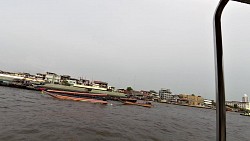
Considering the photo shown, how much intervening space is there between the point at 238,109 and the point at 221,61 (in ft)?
205

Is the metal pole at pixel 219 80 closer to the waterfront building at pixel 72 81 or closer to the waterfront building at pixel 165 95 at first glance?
the waterfront building at pixel 72 81

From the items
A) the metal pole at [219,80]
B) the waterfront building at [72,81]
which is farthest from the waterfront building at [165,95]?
the metal pole at [219,80]

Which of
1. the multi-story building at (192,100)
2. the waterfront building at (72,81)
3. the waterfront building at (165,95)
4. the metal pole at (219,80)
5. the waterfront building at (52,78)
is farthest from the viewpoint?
the waterfront building at (165,95)

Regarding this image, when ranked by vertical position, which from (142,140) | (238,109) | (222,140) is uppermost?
(222,140)

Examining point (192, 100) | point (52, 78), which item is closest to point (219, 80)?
point (52, 78)

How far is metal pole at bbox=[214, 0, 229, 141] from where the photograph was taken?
611 millimetres

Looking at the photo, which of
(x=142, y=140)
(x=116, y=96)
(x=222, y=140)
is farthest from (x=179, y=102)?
(x=222, y=140)

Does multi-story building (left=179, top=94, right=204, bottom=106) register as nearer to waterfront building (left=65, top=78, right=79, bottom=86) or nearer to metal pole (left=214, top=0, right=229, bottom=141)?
waterfront building (left=65, top=78, right=79, bottom=86)

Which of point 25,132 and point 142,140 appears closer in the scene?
point 25,132

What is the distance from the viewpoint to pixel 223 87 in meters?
0.62

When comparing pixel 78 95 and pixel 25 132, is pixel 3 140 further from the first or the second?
pixel 78 95

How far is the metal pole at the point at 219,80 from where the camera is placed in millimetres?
611

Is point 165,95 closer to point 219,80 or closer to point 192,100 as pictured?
point 192,100

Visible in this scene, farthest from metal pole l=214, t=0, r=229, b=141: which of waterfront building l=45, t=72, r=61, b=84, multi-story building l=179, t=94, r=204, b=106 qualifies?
multi-story building l=179, t=94, r=204, b=106
